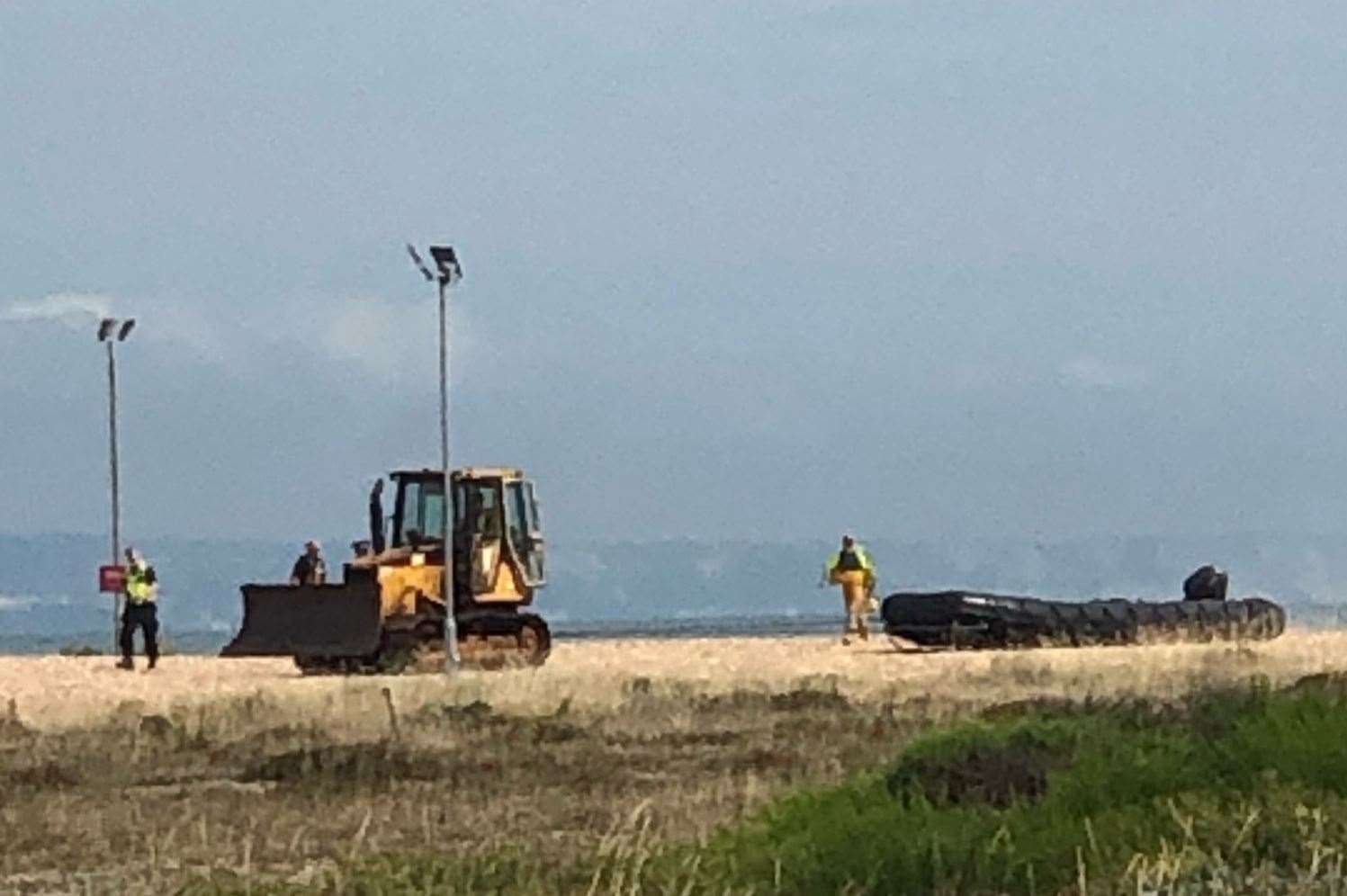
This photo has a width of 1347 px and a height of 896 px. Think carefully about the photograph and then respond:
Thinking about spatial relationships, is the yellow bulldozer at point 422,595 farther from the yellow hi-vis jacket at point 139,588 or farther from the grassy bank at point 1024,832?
the grassy bank at point 1024,832

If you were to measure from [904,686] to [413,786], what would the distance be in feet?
38.5

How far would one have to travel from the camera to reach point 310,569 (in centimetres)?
4131

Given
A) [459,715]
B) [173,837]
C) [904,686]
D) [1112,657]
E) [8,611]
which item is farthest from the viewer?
[8,611]

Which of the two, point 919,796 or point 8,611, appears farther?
point 8,611

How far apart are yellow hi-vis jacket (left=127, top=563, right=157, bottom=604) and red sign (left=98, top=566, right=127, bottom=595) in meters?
3.75

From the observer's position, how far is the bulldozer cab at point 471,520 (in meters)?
40.3

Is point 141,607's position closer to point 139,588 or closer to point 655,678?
point 139,588

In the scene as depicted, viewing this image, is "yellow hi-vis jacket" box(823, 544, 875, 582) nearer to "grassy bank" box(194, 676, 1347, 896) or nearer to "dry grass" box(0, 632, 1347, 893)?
"dry grass" box(0, 632, 1347, 893)

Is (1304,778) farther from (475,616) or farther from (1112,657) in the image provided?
(475,616)

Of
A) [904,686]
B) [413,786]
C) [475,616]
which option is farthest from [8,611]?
[413,786]

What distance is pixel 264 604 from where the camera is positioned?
1565 inches

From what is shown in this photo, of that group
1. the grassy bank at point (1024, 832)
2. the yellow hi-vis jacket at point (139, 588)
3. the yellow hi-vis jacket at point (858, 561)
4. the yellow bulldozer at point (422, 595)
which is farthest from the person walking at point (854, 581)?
the grassy bank at point (1024, 832)

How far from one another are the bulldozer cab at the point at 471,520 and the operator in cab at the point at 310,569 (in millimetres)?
1050

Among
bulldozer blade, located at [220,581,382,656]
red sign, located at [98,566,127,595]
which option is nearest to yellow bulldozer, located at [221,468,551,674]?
bulldozer blade, located at [220,581,382,656]
